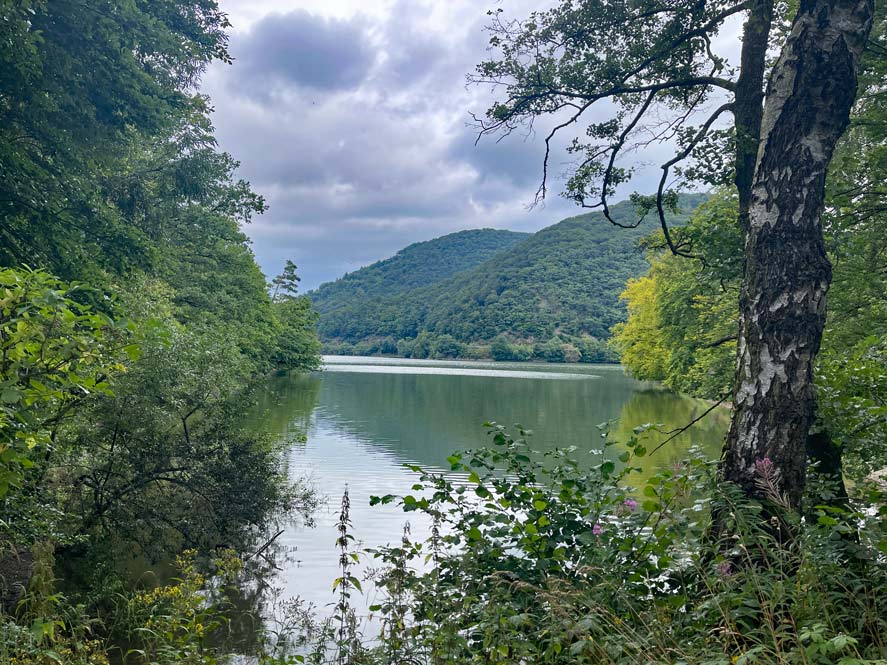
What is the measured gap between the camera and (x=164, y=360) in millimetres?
8445

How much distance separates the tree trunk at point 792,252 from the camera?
346 cm

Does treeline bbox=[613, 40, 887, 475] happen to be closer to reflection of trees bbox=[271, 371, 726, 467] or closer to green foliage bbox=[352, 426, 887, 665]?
green foliage bbox=[352, 426, 887, 665]

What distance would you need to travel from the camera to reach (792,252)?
11.6 feet

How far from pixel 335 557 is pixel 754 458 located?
692 centimetres

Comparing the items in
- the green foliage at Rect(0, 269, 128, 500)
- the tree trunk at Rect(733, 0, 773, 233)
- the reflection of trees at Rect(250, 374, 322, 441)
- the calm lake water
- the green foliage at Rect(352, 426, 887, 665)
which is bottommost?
the calm lake water

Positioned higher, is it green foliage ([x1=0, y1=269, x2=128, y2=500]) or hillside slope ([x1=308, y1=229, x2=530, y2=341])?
hillside slope ([x1=308, y1=229, x2=530, y2=341])

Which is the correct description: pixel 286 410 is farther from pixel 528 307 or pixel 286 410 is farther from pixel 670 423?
pixel 528 307

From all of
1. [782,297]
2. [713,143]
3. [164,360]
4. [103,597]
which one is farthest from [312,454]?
[782,297]

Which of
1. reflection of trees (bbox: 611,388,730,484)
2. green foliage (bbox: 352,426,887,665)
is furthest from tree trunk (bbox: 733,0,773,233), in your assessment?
reflection of trees (bbox: 611,388,730,484)

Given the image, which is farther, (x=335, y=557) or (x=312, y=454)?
(x=312, y=454)

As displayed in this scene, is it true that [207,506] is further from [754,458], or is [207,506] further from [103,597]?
[754,458]

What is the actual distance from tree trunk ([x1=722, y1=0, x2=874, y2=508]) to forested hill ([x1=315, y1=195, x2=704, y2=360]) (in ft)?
282

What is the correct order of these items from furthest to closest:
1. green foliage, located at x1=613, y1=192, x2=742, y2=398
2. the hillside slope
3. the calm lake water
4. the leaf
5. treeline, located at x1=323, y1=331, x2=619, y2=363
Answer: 1. the hillside slope
2. treeline, located at x1=323, y1=331, x2=619, y2=363
3. the calm lake water
4. green foliage, located at x1=613, y1=192, x2=742, y2=398
5. the leaf

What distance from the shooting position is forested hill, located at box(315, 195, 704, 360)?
98188 millimetres
